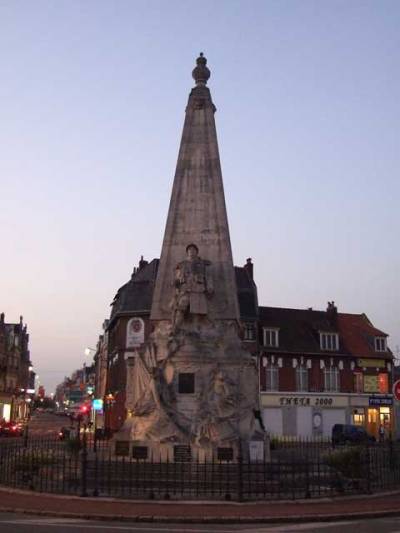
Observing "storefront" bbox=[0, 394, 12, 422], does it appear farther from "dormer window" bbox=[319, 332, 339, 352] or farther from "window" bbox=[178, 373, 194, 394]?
"window" bbox=[178, 373, 194, 394]

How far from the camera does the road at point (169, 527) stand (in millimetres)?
11166

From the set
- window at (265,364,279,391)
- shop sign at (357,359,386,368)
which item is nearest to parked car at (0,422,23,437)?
window at (265,364,279,391)

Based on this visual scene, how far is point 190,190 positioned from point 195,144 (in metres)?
1.92

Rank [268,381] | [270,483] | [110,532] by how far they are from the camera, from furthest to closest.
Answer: [268,381]
[270,483]
[110,532]

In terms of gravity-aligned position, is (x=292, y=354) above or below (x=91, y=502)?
above

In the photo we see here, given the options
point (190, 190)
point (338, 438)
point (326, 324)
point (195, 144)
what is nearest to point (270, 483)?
point (190, 190)

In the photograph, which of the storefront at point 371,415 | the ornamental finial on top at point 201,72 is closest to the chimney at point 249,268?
the storefront at point 371,415

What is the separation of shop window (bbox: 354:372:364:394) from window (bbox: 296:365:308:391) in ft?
13.8

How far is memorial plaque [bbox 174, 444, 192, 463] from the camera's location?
19.7 m

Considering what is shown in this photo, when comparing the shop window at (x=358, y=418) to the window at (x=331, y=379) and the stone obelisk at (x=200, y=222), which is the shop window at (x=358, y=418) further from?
the stone obelisk at (x=200, y=222)

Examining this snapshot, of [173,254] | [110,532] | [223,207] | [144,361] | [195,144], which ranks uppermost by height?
[195,144]

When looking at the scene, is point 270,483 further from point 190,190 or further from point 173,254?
point 190,190

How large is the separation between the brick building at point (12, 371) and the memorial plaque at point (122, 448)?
60.4 metres

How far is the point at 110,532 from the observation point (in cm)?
1084
